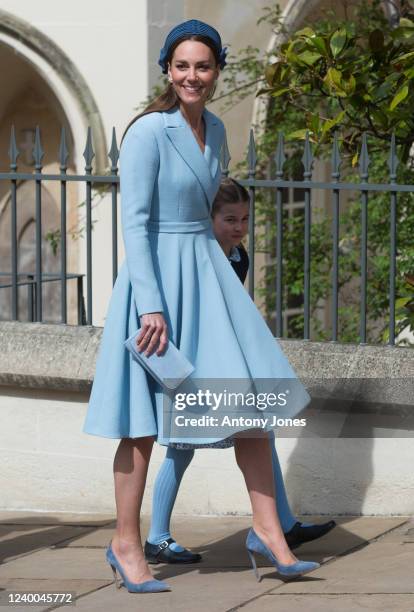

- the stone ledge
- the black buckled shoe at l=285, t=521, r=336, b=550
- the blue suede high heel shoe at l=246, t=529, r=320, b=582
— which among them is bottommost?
the black buckled shoe at l=285, t=521, r=336, b=550

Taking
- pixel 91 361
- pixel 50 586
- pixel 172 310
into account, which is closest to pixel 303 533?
pixel 50 586

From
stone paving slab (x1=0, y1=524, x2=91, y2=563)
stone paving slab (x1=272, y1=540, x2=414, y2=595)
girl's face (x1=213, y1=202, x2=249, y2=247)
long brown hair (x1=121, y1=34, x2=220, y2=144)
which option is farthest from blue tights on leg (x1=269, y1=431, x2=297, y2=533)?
long brown hair (x1=121, y1=34, x2=220, y2=144)

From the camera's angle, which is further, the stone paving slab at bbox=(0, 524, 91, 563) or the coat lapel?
the stone paving slab at bbox=(0, 524, 91, 563)

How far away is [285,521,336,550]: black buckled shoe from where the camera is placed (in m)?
5.19

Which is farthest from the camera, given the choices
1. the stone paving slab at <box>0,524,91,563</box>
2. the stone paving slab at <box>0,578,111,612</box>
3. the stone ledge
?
the stone ledge

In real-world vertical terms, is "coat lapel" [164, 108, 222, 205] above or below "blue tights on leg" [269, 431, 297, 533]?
above

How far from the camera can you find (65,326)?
6059 mm

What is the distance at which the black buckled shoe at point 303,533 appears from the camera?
5188 millimetres

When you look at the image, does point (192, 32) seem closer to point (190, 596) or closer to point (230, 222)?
point (230, 222)

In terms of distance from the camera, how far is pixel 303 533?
519 cm

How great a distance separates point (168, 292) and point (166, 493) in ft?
2.74

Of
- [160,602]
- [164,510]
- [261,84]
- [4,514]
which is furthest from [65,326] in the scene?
[261,84]

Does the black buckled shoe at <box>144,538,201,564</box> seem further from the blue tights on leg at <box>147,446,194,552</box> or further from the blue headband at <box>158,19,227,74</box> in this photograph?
the blue headband at <box>158,19,227,74</box>

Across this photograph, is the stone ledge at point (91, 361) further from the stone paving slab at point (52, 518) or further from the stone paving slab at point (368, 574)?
the stone paving slab at point (368, 574)
